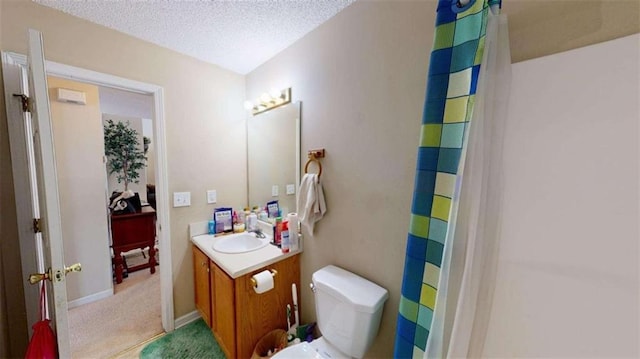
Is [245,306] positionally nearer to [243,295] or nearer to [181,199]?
[243,295]

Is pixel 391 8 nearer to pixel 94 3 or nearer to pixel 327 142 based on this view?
pixel 327 142

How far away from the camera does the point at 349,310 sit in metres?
1.10

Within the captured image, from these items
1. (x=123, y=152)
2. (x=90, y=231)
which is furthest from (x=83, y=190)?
(x=123, y=152)

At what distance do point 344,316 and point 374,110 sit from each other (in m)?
1.09

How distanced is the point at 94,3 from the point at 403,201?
212 centimetres

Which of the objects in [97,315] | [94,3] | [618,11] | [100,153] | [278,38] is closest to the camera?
[618,11]

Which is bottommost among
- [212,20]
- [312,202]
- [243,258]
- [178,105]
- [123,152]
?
[243,258]

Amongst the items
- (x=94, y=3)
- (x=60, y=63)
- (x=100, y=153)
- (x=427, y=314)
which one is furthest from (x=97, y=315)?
(x=427, y=314)

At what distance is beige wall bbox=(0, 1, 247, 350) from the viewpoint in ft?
4.22

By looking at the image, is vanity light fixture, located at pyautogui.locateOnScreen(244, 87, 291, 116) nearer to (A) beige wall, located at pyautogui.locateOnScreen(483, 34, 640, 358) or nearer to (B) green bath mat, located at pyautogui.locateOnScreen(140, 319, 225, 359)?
(A) beige wall, located at pyautogui.locateOnScreen(483, 34, 640, 358)

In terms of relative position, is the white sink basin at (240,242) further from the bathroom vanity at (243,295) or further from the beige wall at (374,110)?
the beige wall at (374,110)

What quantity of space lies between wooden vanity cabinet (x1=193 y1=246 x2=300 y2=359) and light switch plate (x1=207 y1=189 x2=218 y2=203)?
0.62 meters

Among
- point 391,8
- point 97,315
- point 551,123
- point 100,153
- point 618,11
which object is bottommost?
point 97,315

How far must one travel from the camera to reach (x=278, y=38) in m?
1.62
